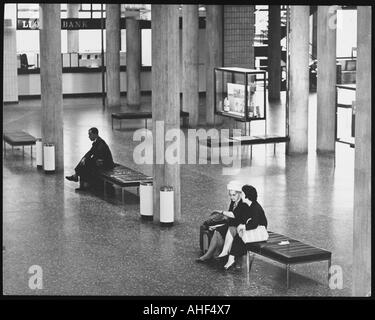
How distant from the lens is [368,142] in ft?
34.6

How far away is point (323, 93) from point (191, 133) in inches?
215

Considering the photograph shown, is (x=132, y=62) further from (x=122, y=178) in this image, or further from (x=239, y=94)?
(x=122, y=178)

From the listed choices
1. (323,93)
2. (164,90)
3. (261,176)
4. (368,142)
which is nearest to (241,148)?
(323,93)

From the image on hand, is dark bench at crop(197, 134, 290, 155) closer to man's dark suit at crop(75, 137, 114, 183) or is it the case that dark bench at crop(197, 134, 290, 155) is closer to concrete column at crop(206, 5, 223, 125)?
man's dark suit at crop(75, 137, 114, 183)

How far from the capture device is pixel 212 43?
3014cm

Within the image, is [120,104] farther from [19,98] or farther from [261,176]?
[261,176]

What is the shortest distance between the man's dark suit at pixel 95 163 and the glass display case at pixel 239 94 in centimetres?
701

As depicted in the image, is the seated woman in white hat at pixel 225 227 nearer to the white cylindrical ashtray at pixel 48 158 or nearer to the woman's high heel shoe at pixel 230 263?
the woman's high heel shoe at pixel 230 263

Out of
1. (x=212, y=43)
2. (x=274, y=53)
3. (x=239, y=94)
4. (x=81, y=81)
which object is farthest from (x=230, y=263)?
(x=81, y=81)

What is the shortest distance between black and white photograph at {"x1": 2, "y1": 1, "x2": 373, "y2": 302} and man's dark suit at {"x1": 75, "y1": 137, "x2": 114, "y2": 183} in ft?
0.08

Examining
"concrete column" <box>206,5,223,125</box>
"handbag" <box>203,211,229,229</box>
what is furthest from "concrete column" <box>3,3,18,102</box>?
"handbag" <box>203,211,229,229</box>

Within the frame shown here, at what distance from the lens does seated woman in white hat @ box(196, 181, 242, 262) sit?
1377 cm

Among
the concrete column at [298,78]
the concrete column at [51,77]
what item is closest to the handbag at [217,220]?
the concrete column at [51,77]

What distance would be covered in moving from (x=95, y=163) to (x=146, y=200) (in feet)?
9.67
